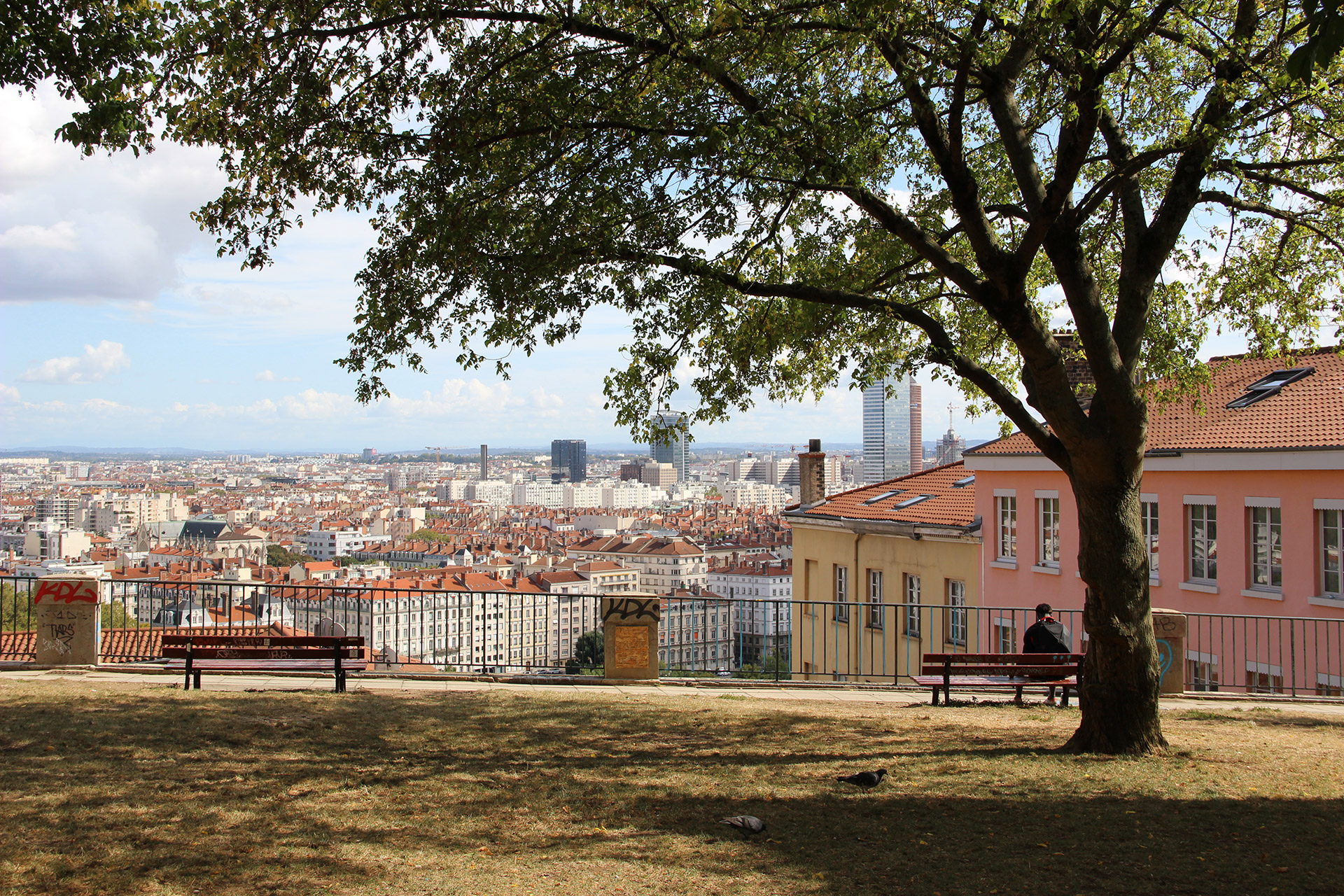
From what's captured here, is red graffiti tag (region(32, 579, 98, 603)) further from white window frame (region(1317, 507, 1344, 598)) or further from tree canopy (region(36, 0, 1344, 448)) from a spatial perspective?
white window frame (region(1317, 507, 1344, 598))

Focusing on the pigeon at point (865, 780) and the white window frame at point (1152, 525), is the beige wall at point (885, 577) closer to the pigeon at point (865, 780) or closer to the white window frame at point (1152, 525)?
the white window frame at point (1152, 525)

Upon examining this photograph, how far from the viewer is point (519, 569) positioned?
4798 inches

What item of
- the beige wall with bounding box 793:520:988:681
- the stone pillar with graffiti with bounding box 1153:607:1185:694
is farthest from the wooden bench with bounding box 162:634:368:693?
the beige wall with bounding box 793:520:988:681

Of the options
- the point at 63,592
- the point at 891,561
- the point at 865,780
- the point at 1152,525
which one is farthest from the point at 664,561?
the point at 865,780

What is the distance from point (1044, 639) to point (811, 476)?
25821 mm

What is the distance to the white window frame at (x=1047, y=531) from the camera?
94.3ft

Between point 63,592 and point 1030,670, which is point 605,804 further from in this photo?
point 63,592

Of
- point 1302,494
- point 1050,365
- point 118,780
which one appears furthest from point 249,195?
point 1302,494

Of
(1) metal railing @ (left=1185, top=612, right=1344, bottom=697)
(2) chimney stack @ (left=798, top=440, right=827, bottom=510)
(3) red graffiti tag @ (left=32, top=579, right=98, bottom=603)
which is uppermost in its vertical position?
(2) chimney stack @ (left=798, top=440, right=827, bottom=510)

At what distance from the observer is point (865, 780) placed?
779 centimetres

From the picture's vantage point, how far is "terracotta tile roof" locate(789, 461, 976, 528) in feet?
104

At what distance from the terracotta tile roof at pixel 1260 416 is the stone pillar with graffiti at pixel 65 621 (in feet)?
57.1

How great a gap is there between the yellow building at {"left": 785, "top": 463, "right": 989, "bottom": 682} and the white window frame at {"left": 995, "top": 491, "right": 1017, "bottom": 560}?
0.60 meters

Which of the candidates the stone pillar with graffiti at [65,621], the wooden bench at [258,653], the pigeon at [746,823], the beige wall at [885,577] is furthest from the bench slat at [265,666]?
the beige wall at [885,577]
